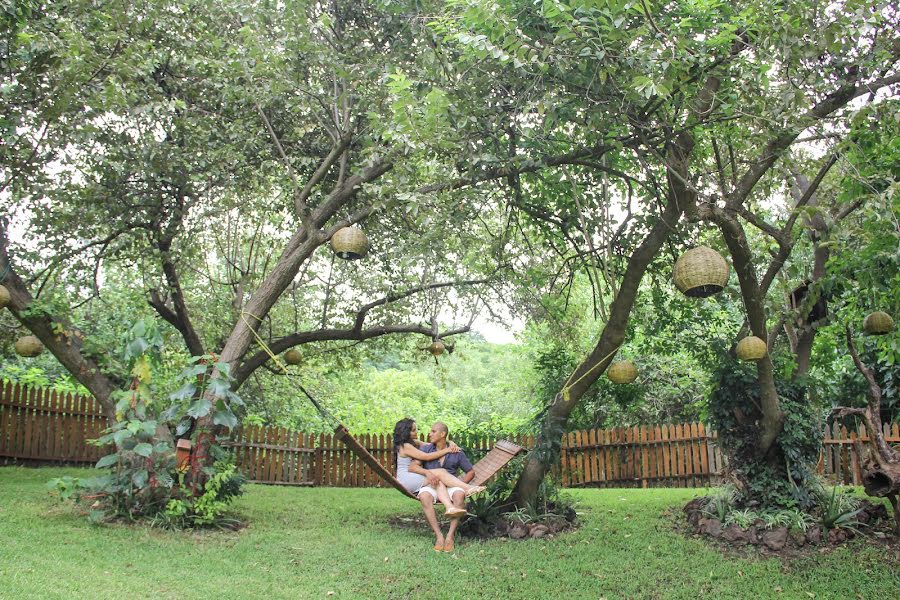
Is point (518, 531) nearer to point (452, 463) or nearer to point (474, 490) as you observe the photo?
point (474, 490)

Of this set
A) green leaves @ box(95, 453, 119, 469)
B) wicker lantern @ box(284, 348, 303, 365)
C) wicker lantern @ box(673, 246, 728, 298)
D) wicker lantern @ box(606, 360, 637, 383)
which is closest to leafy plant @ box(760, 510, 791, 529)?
wicker lantern @ box(606, 360, 637, 383)

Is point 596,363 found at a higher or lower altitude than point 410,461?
higher

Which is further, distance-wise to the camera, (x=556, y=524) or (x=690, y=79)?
(x=556, y=524)

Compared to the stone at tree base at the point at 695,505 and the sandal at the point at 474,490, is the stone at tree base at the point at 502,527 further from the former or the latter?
the stone at tree base at the point at 695,505

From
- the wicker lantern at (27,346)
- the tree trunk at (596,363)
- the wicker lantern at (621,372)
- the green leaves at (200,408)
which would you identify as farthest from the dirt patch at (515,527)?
the wicker lantern at (27,346)

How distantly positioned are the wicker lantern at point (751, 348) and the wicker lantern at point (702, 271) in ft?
3.12

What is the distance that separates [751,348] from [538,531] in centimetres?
234

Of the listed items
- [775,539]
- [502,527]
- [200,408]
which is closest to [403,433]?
[502,527]

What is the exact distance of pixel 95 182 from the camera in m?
7.49

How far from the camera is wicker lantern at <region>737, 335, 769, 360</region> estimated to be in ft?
18.4

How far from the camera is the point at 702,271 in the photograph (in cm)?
472

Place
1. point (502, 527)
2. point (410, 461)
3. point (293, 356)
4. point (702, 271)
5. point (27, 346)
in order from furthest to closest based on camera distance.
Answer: point (293, 356), point (27, 346), point (410, 461), point (502, 527), point (702, 271)

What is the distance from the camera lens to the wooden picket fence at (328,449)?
970 centimetres

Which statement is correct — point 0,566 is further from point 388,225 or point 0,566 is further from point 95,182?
point 388,225
